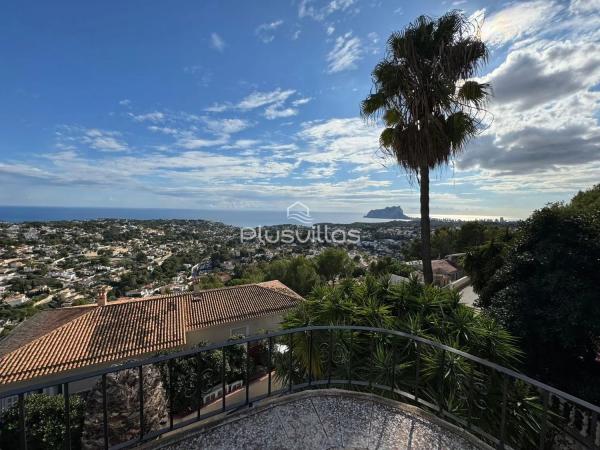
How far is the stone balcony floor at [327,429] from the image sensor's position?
238 centimetres

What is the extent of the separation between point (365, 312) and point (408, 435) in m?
2.12

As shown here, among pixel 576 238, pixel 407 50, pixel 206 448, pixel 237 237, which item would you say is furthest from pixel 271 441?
pixel 237 237

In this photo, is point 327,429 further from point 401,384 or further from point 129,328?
point 129,328

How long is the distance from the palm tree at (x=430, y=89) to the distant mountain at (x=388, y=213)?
102533mm

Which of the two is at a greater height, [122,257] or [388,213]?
[388,213]

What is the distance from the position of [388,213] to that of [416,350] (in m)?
110

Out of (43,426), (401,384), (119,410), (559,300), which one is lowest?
(43,426)

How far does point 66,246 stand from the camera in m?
58.4

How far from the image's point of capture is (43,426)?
225 inches

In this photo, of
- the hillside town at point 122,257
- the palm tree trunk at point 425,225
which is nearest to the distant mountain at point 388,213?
the hillside town at point 122,257

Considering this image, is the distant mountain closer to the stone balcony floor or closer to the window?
the window

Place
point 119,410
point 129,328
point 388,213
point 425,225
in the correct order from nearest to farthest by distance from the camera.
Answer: point 119,410 < point 425,225 < point 129,328 < point 388,213

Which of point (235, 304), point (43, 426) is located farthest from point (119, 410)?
point (235, 304)

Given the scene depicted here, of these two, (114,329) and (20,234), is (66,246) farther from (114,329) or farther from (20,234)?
(114,329)
